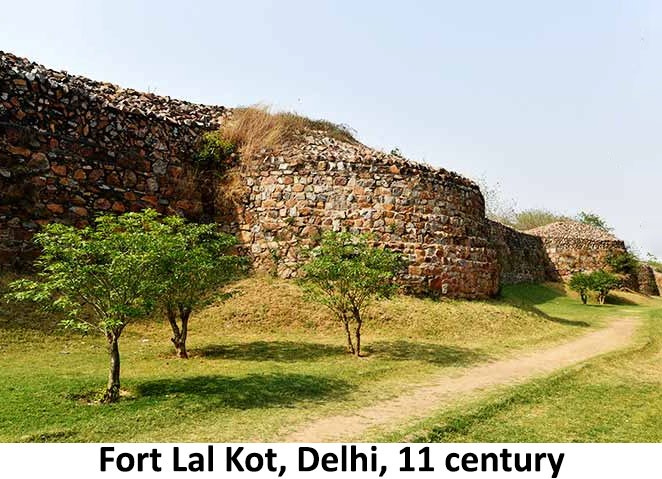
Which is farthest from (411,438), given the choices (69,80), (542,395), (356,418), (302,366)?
(69,80)

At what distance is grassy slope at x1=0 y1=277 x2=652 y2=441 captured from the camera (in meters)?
4.66

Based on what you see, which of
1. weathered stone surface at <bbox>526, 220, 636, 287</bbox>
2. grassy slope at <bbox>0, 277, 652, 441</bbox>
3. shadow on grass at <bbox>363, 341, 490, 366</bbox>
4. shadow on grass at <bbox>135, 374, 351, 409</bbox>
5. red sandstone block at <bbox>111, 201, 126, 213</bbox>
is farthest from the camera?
weathered stone surface at <bbox>526, 220, 636, 287</bbox>

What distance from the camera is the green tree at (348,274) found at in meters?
8.30

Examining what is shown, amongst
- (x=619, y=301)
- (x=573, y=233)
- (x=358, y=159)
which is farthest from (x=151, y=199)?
(x=573, y=233)

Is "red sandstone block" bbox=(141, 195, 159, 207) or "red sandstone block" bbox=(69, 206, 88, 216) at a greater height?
"red sandstone block" bbox=(141, 195, 159, 207)

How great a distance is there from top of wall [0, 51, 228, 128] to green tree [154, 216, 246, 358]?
16.3 feet

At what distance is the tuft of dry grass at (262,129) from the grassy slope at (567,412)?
8608mm

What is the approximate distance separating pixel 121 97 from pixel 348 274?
783 cm

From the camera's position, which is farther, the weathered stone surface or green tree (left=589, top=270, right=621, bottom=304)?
the weathered stone surface

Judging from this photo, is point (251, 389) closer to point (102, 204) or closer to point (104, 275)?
point (104, 275)

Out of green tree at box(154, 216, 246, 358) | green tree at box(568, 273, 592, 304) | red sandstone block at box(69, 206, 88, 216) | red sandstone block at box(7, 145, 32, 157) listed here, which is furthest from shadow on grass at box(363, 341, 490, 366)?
green tree at box(568, 273, 592, 304)

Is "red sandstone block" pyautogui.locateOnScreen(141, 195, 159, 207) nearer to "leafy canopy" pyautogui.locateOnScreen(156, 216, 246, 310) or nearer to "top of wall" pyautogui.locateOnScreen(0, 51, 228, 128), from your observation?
"top of wall" pyautogui.locateOnScreen(0, 51, 228, 128)

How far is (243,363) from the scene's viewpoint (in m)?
7.38

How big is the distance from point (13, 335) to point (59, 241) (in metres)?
3.07
